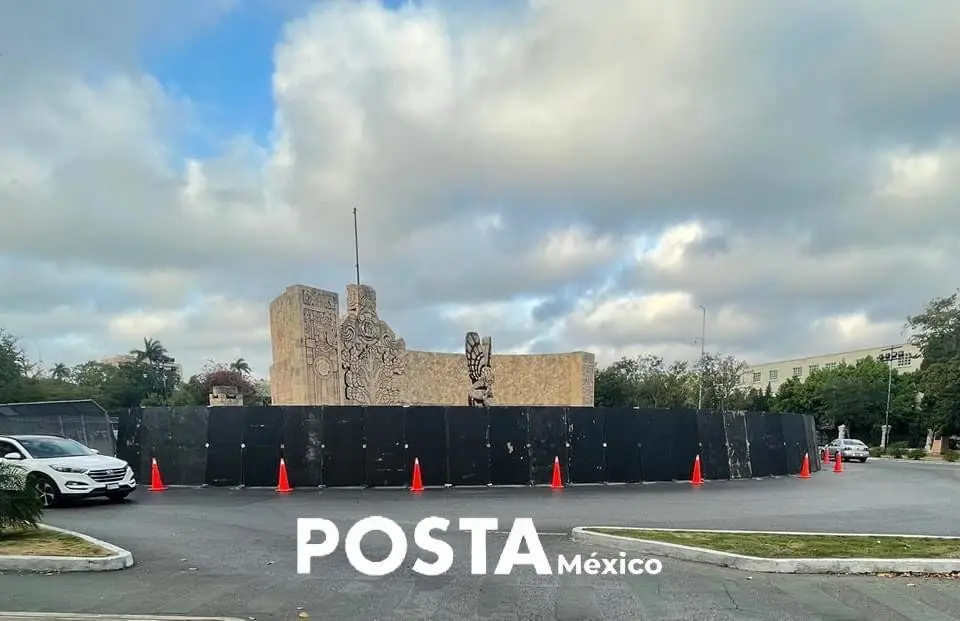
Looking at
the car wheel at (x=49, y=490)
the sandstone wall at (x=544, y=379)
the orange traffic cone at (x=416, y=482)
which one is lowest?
the orange traffic cone at (x=416, y=482)

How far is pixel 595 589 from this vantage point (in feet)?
27.2

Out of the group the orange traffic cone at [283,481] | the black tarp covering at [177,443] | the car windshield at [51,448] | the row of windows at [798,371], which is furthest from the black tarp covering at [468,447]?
the row of windows at [798,371]

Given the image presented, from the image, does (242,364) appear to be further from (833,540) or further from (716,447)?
(833,540)

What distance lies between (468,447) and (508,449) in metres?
1.07

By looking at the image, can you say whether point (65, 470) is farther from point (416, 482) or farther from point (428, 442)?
point (428, 442)

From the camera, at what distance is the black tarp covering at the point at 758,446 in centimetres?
2484

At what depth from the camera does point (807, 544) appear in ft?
34.7

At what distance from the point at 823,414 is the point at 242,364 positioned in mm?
74310

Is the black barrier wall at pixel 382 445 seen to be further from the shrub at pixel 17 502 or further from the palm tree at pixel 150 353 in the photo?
the palm tree at pixel 150 353

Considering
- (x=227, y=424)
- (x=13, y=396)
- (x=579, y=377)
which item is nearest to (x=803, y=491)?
(x=227, y=424)

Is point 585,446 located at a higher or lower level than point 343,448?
lower

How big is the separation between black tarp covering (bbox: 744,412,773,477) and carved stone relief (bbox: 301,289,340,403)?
45.3 ft

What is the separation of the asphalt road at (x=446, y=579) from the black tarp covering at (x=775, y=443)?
932 centimetres

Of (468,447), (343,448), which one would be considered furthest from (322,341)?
(468,447)
